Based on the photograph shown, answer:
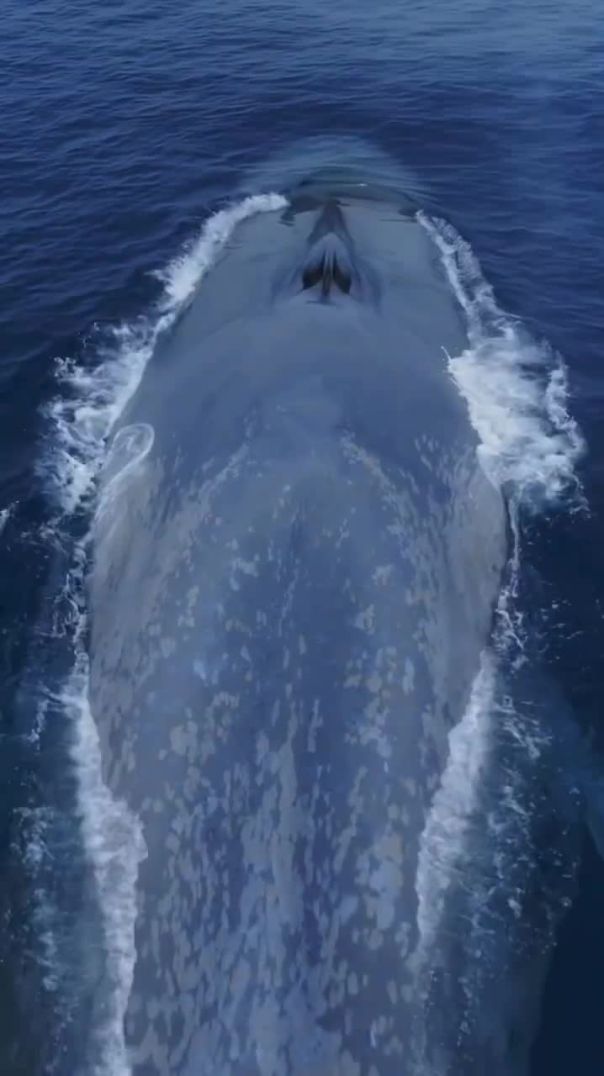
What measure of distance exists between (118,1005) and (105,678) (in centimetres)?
861

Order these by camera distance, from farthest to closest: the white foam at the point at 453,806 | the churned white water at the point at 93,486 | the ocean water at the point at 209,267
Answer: the ocean water at the point at 209,267
the white foam at the point at 453,806
the churned white water at the point at 93,486

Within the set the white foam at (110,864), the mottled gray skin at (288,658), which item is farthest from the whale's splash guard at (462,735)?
the mottled gray skin at (288,658)

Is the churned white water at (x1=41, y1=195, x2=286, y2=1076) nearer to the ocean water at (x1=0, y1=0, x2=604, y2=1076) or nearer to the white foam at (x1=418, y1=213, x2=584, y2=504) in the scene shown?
the ocean water at (x1=0, y1=0, x2=604, y2=1076)

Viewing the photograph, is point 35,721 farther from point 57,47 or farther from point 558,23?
point 558,23

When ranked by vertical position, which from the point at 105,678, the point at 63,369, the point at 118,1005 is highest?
the point at 63,369

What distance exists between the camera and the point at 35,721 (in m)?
28.0

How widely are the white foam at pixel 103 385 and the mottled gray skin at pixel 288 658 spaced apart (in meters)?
1.70

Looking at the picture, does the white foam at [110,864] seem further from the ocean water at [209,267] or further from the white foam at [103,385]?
the white foam at [103,385]

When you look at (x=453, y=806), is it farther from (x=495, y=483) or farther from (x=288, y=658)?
(x=495, y=483)

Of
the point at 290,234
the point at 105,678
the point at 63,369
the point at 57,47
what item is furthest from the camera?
the point at 57,47

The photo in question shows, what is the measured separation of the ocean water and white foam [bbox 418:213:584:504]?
148 mm

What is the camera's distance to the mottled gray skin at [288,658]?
1914 centimetres

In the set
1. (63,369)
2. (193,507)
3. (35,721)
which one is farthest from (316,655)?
(63,369)

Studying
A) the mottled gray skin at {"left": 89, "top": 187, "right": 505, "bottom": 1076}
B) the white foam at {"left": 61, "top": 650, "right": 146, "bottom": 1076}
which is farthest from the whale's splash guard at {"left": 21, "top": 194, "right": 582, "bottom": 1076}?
the mottled gray skin at {"left": 89, "top": 187, "right": 505, "bottom": 1076}
